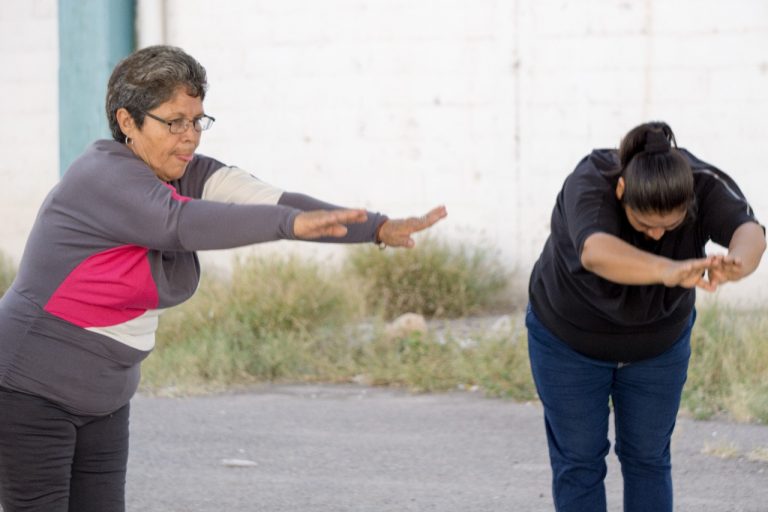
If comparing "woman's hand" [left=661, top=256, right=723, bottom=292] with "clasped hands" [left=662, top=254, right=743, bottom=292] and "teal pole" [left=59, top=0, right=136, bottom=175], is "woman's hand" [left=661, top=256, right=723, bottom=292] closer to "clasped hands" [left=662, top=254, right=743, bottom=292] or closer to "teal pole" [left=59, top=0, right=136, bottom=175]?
"clasped hands" [left=662, top=254, right=743, bottom=292]

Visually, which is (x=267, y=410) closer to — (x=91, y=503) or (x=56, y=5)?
(x=91, y=503)

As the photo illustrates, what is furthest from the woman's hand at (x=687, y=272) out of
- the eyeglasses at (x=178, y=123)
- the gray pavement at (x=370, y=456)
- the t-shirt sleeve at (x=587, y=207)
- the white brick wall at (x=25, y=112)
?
the white brick wall at (x=25, y=112)

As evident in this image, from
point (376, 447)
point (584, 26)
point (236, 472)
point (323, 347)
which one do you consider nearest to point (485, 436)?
point (376, 447)

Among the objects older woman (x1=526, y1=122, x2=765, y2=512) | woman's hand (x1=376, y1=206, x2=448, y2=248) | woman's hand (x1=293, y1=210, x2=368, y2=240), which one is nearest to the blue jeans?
older woman (x1=526, y1=122, x2=765, y2=512)

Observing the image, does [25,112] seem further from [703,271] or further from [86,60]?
[703,271]

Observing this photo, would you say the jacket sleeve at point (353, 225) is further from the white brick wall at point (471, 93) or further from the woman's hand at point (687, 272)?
the white brick wall at point (471, 93)

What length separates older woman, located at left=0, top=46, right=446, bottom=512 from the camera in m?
3.27

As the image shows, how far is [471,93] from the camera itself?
973cm

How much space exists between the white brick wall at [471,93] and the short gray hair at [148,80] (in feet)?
21.0

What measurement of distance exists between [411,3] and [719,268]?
21.8 ft

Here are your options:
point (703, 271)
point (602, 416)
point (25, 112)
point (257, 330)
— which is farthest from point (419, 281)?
point (703, 271)

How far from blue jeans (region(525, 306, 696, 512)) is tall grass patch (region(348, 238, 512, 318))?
190 inches

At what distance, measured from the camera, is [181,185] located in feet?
11.8

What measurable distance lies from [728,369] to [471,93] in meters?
3.59
